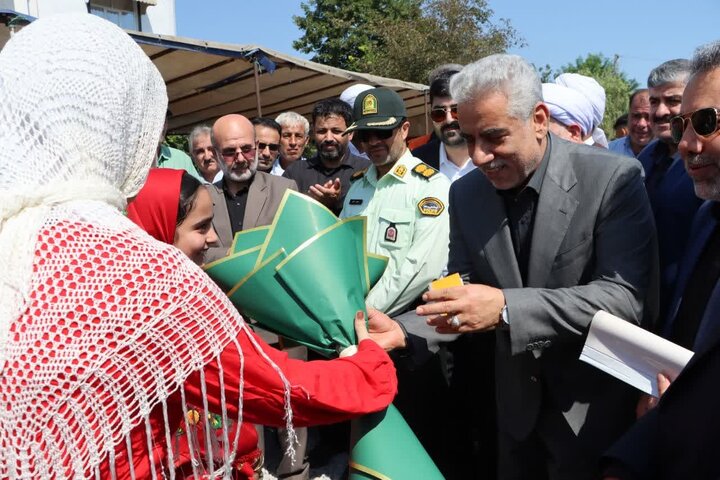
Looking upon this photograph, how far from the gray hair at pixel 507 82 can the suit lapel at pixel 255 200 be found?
2.01 metres

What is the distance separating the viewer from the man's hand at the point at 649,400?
5.80 feet

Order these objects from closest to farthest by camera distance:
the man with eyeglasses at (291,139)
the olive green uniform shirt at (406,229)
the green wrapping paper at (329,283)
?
1. the green wrapping paper at (329,283)
2. the olive green uniform shirt at (406,229)
3. the man with eyeglasses at (291,139)

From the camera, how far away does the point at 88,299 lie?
1235 mm

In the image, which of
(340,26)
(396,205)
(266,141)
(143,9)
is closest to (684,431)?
(396,205)

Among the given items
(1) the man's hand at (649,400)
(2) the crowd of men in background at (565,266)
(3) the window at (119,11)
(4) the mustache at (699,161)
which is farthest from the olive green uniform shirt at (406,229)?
(3) the window at (119,11)

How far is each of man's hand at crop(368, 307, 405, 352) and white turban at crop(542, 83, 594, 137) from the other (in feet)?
6.67

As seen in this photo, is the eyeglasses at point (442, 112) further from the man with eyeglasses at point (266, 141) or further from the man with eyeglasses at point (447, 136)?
the man with eyeglasses at point (266, 141)

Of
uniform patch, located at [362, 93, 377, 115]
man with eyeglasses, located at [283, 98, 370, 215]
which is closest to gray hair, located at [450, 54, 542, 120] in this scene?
uniform patch, located at [362, 93, 377, 115]

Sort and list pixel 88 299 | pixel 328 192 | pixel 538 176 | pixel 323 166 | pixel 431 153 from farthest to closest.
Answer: pixel 323 166 → pixel 431 153 → pixel 328 192 → pixel 538 176 → pixel 88 299

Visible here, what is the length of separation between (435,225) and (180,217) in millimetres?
1546

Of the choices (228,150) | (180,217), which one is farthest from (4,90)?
(228,150)

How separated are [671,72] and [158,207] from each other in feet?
9.68

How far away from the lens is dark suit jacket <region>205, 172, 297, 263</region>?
13.3 feet

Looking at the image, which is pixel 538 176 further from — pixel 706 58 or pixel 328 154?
pixel 328 154
